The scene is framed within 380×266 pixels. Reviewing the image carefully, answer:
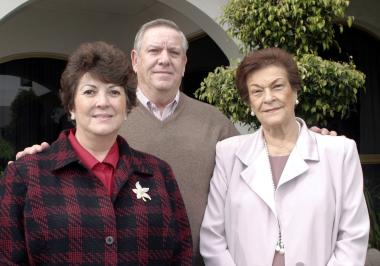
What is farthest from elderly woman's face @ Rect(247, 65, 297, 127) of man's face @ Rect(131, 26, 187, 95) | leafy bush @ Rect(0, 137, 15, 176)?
leafy bush @ Rect(0, 137, 15, 176)

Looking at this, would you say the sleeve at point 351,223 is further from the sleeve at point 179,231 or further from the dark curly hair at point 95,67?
the dark curly hair at point 95,67

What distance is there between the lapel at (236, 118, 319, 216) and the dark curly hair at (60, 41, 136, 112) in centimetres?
78

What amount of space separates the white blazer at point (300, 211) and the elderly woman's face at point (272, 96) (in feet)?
0.58

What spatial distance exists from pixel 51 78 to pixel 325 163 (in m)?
7.80

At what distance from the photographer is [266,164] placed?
2.80 metres

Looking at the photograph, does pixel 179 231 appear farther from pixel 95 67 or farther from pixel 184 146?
pixel 95 67

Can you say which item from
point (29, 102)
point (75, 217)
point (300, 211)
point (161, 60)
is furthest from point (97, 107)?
point (29, 102)

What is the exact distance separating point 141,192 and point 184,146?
0.72 meters

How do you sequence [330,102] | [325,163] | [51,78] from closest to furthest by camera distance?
[325,163]
[330,102]
[51,78]

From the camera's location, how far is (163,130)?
3.08 meters

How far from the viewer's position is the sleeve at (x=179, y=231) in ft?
8.11

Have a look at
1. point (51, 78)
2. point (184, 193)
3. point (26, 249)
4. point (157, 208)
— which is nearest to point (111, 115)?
point (157, 208)

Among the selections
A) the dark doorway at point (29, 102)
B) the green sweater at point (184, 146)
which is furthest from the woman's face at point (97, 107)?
the dark doorway at point (29, 102)

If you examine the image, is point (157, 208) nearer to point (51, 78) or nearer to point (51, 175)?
point (51, 175)
